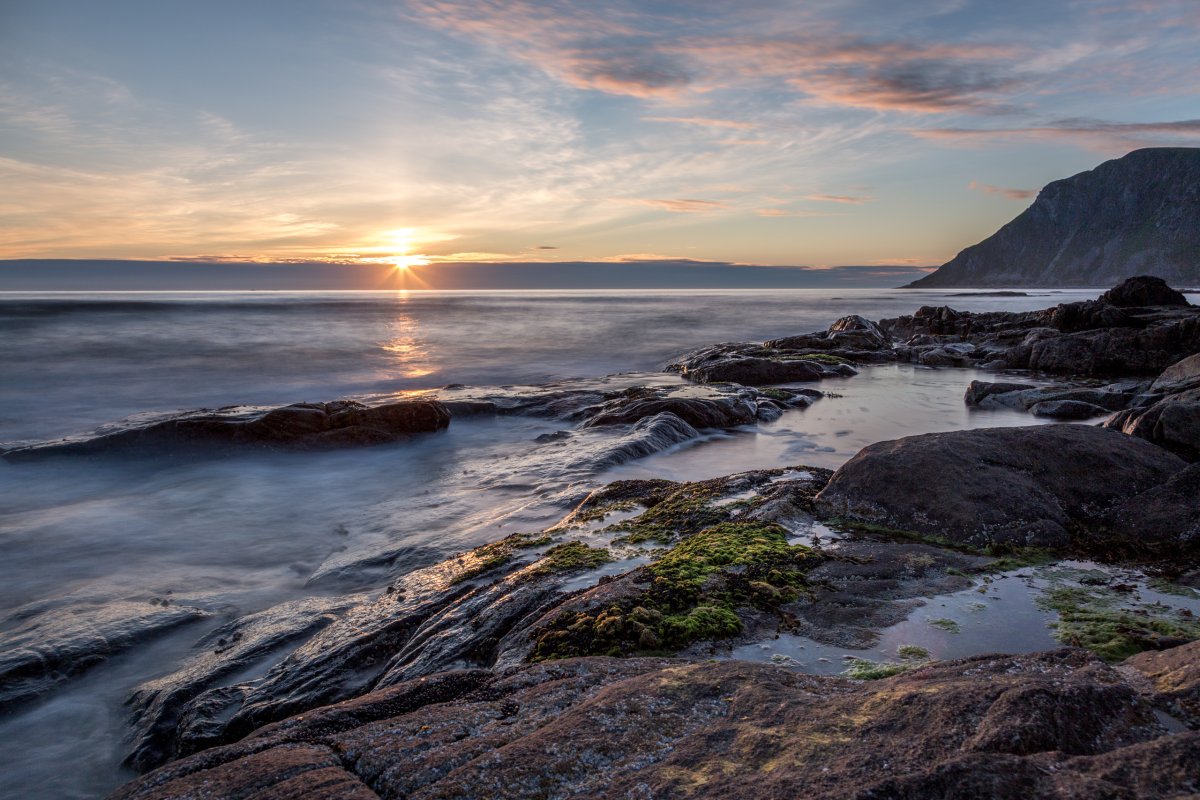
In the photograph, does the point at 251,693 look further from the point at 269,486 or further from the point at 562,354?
the point at 562,354

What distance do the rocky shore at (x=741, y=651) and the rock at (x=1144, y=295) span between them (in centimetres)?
2380

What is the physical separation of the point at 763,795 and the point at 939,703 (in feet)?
2.97

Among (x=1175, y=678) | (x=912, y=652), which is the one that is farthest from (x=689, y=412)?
(x=1175, y=678)

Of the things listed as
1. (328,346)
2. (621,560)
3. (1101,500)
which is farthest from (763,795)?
(328,346)

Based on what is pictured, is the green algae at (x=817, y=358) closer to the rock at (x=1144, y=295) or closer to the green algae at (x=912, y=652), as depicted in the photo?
the rock at (x=1144, y=295)

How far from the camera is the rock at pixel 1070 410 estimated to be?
15.0m

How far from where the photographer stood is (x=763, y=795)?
228cm

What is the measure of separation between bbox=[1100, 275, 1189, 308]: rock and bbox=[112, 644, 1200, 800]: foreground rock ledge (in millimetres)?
31989

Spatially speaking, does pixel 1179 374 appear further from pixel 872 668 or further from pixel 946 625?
pixel 872 668

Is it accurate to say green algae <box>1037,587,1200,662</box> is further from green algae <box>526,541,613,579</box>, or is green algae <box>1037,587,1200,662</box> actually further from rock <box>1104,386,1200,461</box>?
rock <box>1104,386,1200,461</box>

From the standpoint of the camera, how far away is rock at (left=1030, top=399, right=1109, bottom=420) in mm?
15023

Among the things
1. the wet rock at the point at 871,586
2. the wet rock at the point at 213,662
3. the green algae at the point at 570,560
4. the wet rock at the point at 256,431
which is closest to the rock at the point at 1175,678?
the wet rock at the point at 871,586

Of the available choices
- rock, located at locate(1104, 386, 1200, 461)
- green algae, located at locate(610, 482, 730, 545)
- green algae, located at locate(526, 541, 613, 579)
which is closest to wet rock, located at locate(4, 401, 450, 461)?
green algae, located at locate(610, 482, 730, 545)

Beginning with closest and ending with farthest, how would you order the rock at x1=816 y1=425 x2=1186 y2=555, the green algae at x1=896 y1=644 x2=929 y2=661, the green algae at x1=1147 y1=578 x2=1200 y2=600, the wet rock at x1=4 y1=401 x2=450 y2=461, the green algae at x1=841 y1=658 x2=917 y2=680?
1. the green algae at x1=841 y1=658 x2=917 y2=680
2. the green algae at x1=896 y1=644 x2=929 y2=661
3. the green algae at x1=1147 y1=578 x2=1200 y2=600
4. the rock at x1=816 y1=425 x2=1186 y2=555
5. the wet rock at x1=4 y1=401 x2=450 y2=461
